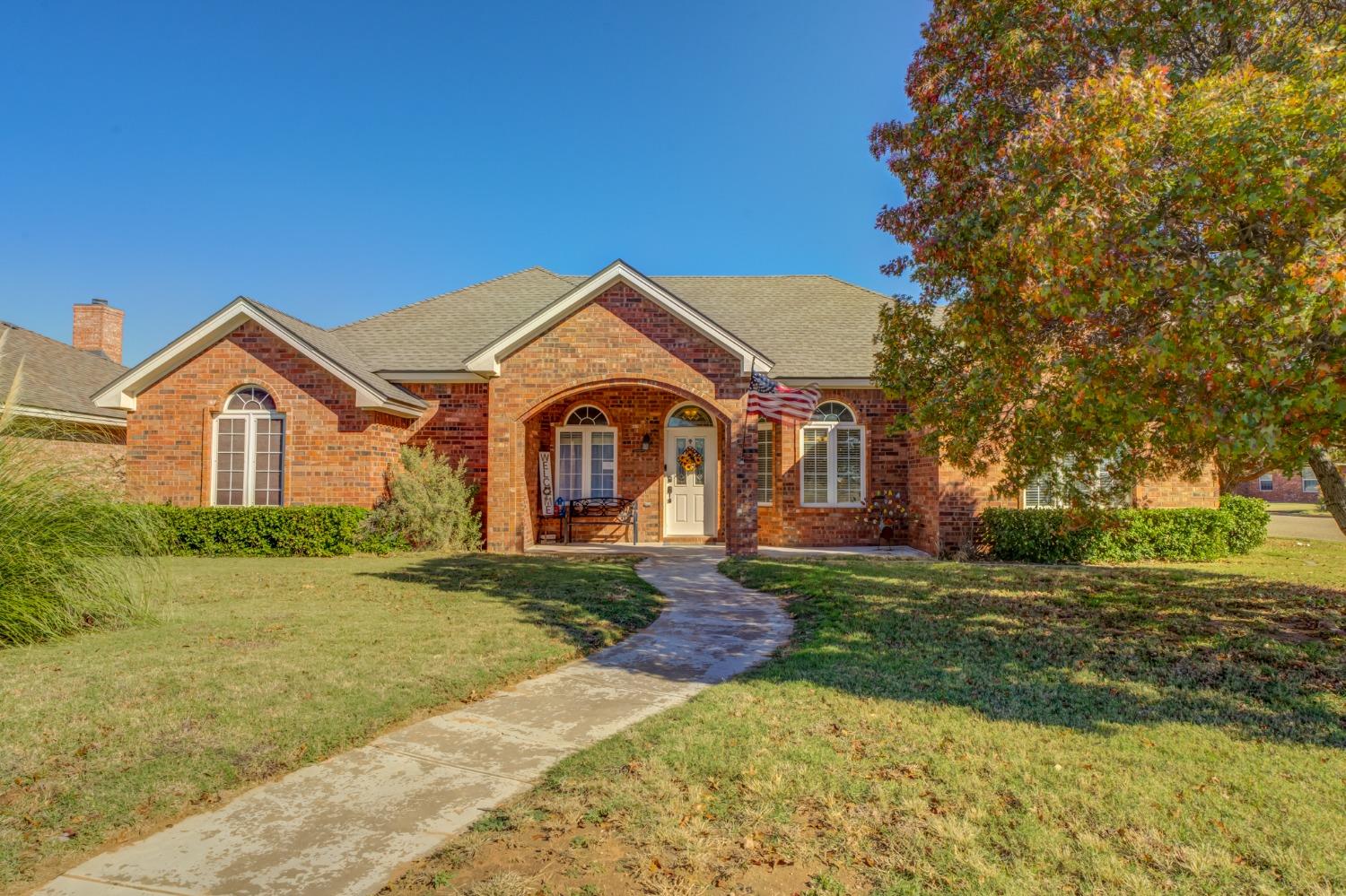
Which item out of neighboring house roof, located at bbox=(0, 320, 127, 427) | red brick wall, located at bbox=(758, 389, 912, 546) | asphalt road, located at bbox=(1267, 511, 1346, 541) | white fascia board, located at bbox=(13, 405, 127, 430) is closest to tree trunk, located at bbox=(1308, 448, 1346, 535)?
red brick wall, located at bbox=(758, 389, 912, 546)

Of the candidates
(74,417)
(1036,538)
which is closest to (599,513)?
(1036,538)

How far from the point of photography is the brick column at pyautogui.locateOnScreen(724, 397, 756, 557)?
Result: 13.5 meters

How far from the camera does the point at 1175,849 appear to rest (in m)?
3.23

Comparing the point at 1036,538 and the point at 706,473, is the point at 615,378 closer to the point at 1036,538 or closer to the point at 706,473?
the point at 706,473

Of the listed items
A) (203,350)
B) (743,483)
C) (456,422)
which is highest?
(203,350)

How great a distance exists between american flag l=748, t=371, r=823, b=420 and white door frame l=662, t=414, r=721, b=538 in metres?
2.96

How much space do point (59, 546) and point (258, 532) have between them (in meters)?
7.07

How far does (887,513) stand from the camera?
15484 mm

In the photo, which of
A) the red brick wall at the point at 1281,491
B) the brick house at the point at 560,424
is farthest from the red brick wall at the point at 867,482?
the red brick wall at the point at 1281,491

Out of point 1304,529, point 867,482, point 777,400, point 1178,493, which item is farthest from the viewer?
point 1304,529

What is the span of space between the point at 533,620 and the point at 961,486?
31.0ft

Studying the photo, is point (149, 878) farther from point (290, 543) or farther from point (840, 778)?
point (290, 543)

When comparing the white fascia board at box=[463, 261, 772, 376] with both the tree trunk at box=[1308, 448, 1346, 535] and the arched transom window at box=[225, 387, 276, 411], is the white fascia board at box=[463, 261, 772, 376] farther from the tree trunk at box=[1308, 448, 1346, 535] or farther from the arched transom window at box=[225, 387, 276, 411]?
the tree trunk at box=[1308, 448, 1346, 535]

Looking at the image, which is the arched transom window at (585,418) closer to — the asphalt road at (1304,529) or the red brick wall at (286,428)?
the red brick wall at (286,428)
